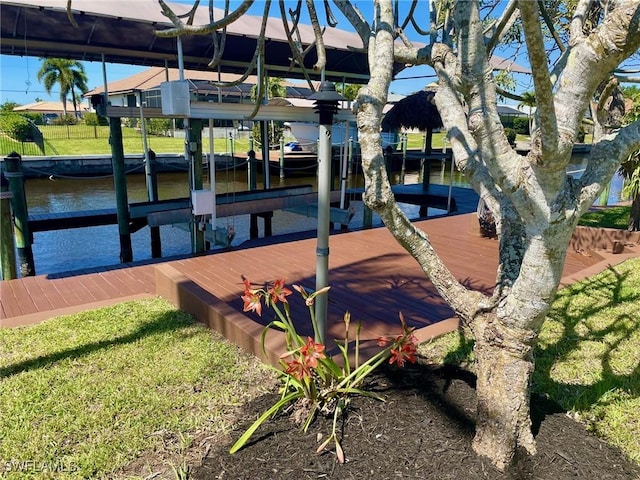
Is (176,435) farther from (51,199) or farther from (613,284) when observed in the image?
(51,199)

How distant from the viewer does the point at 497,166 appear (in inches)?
68.9

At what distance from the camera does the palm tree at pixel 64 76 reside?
4584 centimetres

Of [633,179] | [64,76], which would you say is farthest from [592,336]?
[64,76]

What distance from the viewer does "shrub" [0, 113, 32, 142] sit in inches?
893

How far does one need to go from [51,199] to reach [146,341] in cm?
1352

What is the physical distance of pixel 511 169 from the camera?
1.73 metres

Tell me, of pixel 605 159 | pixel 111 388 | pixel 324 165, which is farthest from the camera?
pixel 111 388

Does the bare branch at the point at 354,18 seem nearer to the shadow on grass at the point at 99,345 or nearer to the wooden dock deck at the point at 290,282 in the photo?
the wooden dock deck at the point at 290,282

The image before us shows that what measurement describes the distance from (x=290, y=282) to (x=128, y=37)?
5500mm

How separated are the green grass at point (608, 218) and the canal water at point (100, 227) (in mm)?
3952

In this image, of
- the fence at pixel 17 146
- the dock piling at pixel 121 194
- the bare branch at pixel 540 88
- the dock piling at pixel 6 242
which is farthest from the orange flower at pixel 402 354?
the fence at pixel 17 146

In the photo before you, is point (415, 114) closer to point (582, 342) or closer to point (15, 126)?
point (582, 342)

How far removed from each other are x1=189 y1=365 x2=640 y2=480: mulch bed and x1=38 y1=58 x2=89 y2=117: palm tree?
50.9 meters

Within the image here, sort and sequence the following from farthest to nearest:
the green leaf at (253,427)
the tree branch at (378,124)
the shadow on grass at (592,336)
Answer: the shadow on grass at (592,336) < the green leaf at (253,427) < the tree branch at (378,124)
